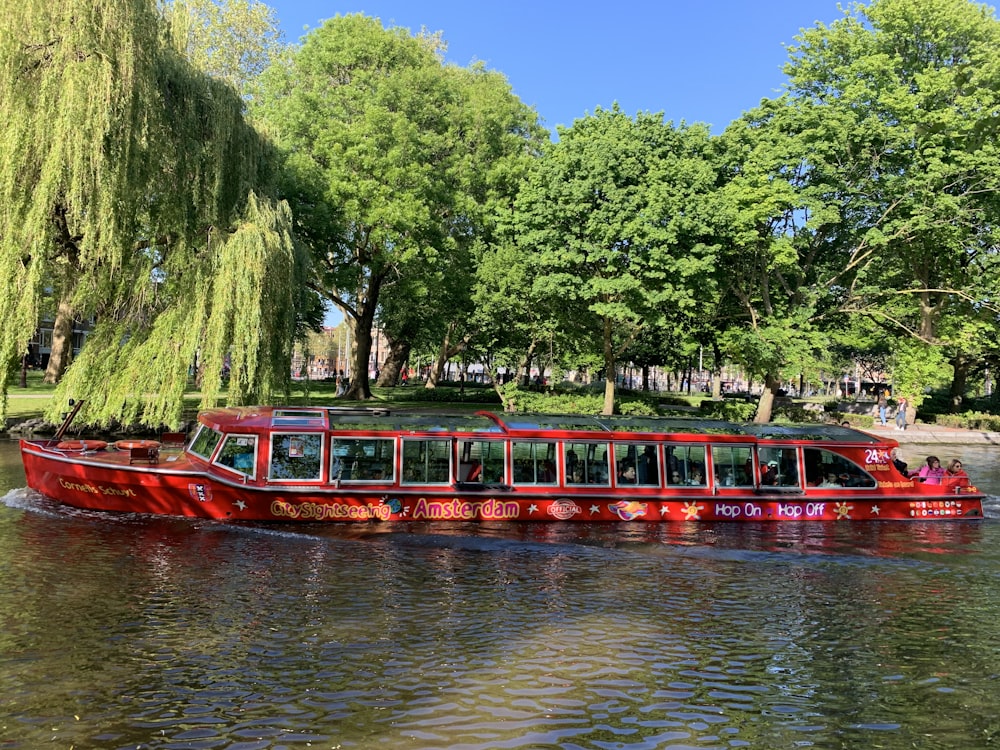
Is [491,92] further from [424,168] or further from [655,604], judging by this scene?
[655,604]

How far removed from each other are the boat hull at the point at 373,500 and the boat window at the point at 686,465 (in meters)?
0.27

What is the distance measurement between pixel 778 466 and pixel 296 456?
1161cm

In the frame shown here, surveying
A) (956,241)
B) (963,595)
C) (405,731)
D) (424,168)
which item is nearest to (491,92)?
(424,168)

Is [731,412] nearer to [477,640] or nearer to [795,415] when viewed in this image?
[795,415]

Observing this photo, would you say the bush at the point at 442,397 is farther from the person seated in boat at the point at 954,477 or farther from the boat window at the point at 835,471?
the person seated in boat at the point at 954,477

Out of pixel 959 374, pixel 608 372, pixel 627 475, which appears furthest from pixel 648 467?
pixel 959 374

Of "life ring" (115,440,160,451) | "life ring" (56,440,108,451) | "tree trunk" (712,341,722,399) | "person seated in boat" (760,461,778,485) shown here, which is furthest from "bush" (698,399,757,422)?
"life ring" (56,440,108,451)

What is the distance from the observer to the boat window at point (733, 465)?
18.0 meters

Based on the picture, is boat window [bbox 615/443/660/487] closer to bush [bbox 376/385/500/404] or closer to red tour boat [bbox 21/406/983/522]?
red tour boat [bbox 21/406/983/522]

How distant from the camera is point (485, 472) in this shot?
55.7 ft

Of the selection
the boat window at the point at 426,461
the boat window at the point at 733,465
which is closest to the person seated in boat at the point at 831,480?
the boat window at the point at 733,465

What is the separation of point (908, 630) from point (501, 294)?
30820 mm

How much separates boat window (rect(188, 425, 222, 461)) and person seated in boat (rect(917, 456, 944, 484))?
17.4 m

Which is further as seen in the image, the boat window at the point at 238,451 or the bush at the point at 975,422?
the bush at the point at 975,422
